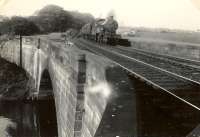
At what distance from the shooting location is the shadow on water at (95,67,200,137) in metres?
8.46

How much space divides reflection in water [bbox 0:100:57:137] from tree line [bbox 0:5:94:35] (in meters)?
21.5

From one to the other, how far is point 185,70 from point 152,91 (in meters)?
3.15

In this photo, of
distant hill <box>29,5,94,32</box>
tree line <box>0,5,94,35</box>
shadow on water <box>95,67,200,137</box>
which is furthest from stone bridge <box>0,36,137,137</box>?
distant hill <box>29,5,94,32</box>

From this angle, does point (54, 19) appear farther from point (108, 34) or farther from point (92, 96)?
point (92, 96)

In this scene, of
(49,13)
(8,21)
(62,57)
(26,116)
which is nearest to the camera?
(62,57)

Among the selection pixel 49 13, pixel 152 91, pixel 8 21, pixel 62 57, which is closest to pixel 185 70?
pixel 152 91

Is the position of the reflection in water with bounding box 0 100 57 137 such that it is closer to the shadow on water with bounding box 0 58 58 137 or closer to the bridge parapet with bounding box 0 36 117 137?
the shadow on water with bounding box 0 58 58 137

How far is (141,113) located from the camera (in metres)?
9.49

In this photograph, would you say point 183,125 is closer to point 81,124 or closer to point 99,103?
point 99,103

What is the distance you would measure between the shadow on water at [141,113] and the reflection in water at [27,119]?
16.5 m

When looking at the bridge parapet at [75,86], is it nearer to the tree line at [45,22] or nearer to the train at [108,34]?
the train at [108,34]

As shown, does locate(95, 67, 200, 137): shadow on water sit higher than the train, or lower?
lower

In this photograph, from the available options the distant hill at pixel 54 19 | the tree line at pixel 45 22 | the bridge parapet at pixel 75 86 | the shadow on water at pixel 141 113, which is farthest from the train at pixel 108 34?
the distant hill at pixel 54 19

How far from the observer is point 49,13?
60.8m
